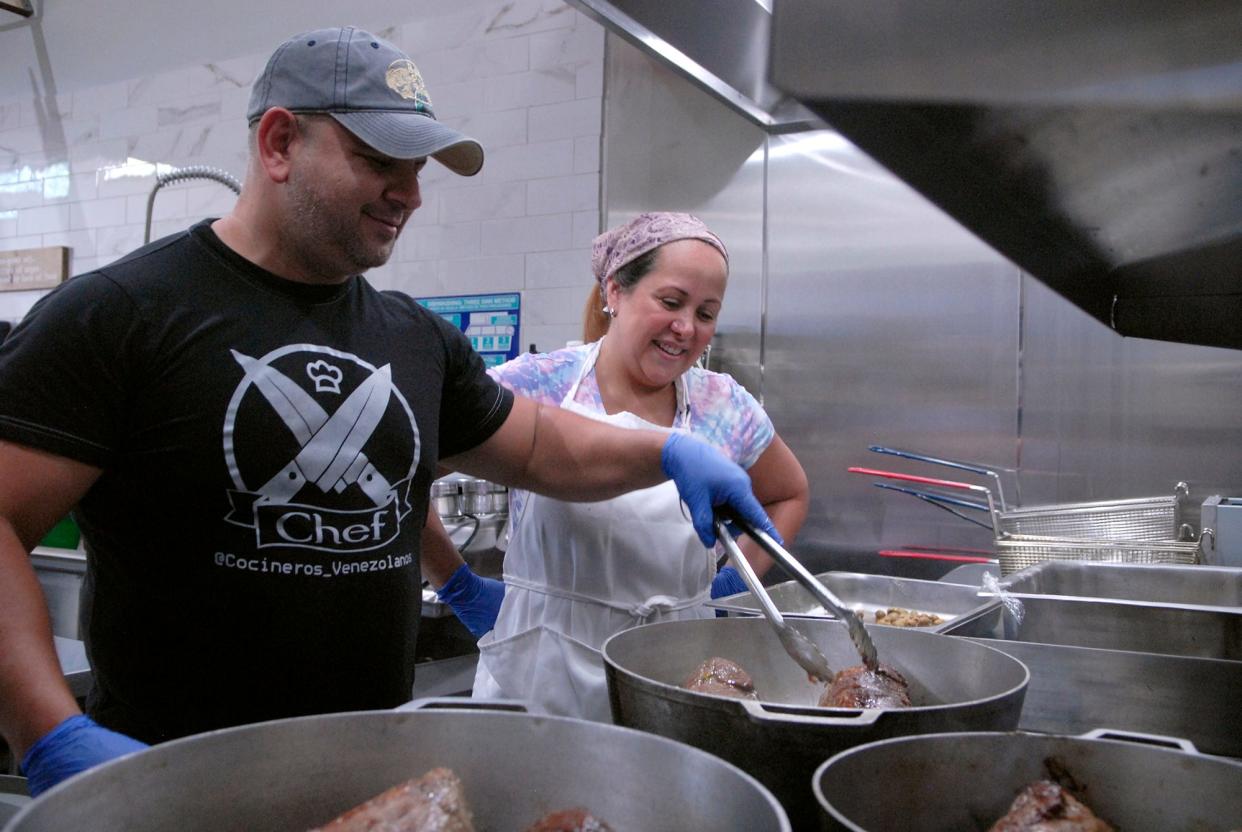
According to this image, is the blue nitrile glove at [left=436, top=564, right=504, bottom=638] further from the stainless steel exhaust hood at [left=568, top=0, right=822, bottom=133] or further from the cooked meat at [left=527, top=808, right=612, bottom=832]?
the cooked meat at [left=527, top=808, right=612, bottom=832]

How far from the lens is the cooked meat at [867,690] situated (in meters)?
0.95

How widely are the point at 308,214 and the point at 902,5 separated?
0.88 metres

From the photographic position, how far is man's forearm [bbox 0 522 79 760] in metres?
1.03

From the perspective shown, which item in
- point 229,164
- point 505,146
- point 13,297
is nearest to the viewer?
point 505,146

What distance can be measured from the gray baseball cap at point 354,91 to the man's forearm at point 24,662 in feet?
2.21

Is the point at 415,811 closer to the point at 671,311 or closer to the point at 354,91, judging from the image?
the point at 354,91

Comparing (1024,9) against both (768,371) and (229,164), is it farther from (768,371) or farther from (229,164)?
(229,164)

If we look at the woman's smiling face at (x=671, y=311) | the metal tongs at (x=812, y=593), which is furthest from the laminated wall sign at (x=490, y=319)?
the metal tongs at (x=812, y=593)

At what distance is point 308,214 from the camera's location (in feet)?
4.46

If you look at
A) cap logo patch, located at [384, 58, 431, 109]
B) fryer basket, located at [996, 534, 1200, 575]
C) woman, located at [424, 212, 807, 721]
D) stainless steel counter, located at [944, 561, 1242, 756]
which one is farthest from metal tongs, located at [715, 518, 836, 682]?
fryer basket, located at [996, 534, 1200, 575]

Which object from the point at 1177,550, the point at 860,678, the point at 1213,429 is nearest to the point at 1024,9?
the point at 860,678

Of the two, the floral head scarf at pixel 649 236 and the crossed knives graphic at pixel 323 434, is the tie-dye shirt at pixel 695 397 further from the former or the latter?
the crossed knives graphic at pixel 323 434

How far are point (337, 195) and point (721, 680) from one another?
85 cm

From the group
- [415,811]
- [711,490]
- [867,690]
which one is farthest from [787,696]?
[415,811]
